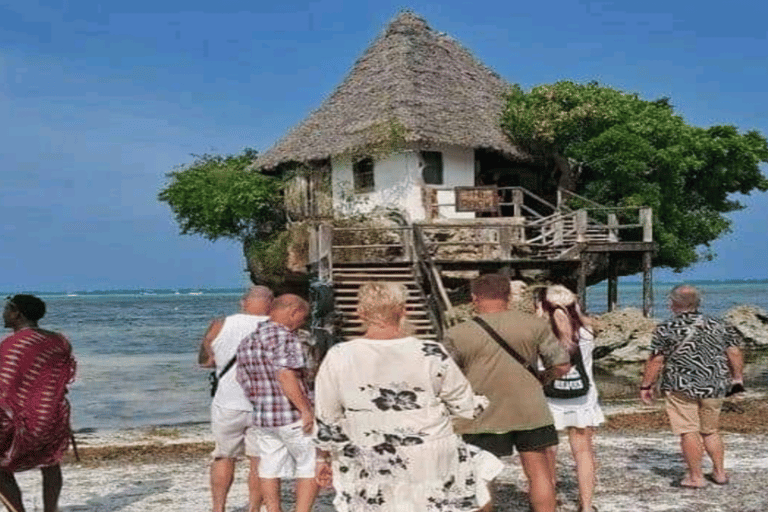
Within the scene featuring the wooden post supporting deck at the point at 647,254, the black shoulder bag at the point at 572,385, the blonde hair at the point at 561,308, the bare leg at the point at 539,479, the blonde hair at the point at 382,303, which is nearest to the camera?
the blonde hair at the point at 382,303

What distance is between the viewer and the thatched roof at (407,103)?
84.8 ft

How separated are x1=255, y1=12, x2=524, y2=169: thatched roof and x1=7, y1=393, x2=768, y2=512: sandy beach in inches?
587

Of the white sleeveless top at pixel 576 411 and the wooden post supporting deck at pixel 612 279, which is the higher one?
the white sleeveless top at pixel 576 411

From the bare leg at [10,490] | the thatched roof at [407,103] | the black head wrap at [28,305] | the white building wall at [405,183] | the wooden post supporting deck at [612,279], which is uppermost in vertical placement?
the thatched roof at [407,103]

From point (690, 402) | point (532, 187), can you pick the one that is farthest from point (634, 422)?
point (532, 187)

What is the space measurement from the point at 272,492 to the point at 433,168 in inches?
845

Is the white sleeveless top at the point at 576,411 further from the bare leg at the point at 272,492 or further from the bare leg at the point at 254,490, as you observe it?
the bare leg at the point at 254,490

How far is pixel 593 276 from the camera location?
2772 centimetres

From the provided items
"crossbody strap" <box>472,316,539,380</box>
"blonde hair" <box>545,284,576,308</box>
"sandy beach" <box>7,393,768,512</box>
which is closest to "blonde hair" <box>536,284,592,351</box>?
"blonde hair" <box>545,284,576,308</box>

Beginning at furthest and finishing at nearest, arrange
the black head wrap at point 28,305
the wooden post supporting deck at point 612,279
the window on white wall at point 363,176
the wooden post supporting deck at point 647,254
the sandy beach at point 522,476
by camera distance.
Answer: the window on white wall at point 363,176
the wooden post supporting deck at point 612,279
the wooden post supporting deck at point 647,254
the sandy beach at point 522,476
the black head wrap at point 28,305

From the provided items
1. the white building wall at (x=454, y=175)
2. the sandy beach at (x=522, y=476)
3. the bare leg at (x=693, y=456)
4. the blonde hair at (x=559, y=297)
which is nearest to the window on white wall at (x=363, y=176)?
the white building wall at (x=454, y=175)

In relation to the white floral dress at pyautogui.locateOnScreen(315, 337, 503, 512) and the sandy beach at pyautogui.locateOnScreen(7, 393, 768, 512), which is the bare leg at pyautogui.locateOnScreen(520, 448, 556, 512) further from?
the sandy beach at pyautogui.locateOnScreen(7, 393, 768, 512)

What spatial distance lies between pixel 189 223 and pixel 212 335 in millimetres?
23939

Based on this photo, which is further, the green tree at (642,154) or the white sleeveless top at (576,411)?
the green tree at (642,154)
